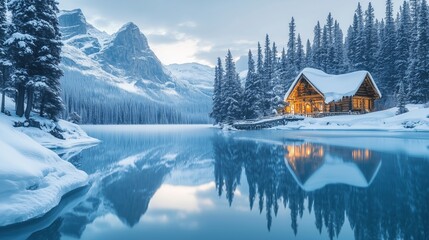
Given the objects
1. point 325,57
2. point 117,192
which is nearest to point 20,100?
point 117,192

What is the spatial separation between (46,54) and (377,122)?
39317mm

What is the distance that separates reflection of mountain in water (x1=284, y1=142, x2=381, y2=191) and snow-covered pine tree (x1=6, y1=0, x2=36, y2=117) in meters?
22.5

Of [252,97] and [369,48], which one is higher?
[369,48]

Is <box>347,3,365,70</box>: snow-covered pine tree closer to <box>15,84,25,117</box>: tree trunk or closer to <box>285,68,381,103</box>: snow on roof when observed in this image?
<box>285,68,381,103</box>: snow on roof

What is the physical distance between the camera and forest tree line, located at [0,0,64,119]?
25.1 meters

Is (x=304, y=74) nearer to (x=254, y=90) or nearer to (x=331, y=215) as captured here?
(x=254, y=90)

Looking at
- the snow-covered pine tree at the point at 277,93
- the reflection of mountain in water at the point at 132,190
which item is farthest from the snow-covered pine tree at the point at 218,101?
the reflection of mountain in water at the point at 132,190

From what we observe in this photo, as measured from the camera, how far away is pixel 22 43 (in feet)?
79.3

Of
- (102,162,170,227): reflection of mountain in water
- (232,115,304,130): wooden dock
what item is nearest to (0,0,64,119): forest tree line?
(102,162,170,227): reflection of mountain in water

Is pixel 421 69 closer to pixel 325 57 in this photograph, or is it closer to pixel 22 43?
pixel 325 57

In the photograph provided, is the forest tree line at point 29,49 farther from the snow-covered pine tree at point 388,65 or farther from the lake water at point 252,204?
the snow-covered pine tree at point 388,65

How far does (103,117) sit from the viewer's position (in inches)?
6004

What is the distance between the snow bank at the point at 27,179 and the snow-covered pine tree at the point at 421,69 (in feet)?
166

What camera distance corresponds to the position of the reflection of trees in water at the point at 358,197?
6.79m
